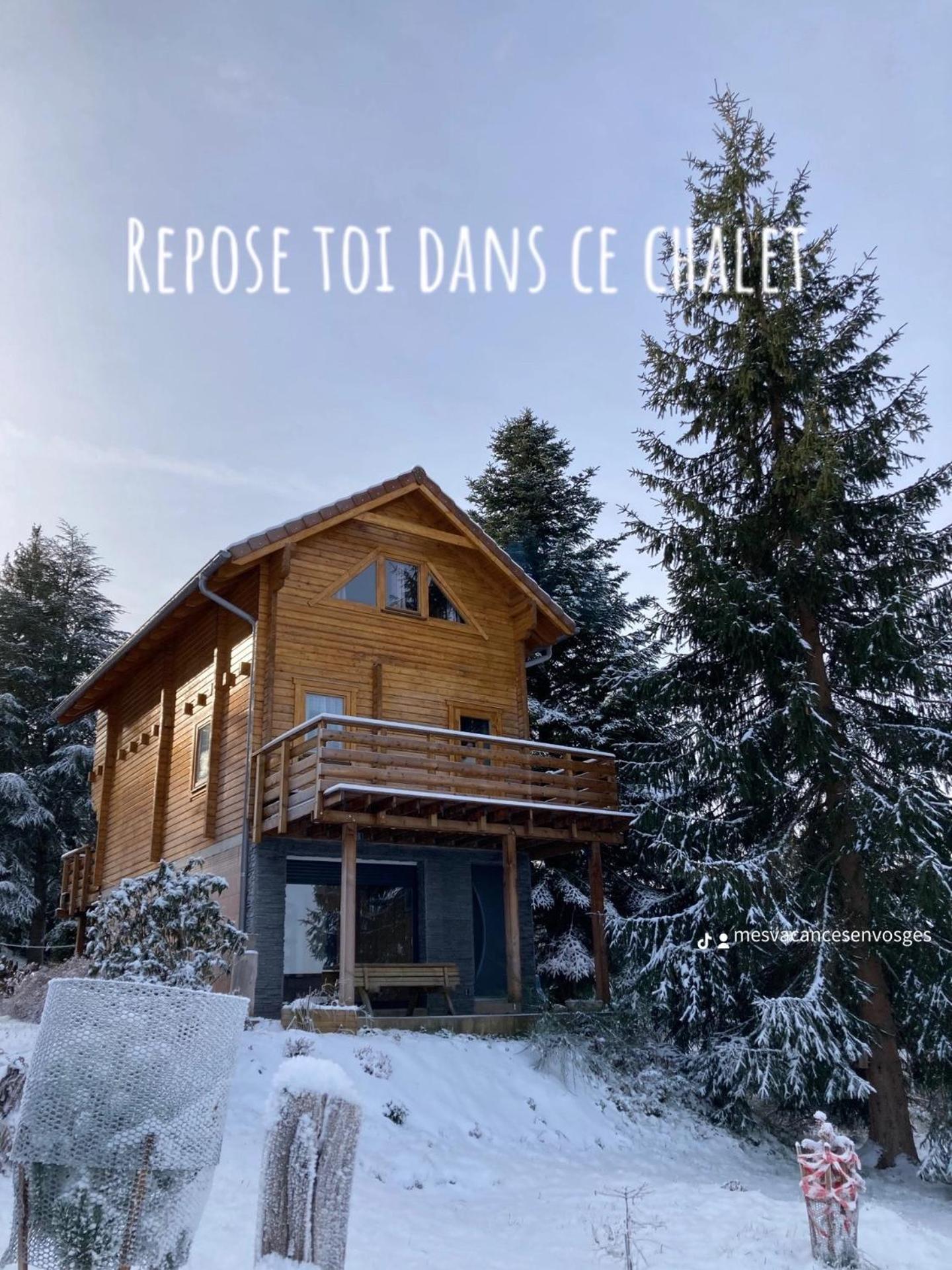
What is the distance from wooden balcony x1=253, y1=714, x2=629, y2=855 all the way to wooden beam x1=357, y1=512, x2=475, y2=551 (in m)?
3.96

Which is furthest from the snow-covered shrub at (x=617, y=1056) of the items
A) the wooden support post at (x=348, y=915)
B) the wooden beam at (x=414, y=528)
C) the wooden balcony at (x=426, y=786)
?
the wooden beam at (x=414, y=528)

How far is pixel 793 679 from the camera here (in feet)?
47.5

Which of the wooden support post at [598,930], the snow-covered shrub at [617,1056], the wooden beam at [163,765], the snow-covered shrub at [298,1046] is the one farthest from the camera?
the wooden beam at [163,765]

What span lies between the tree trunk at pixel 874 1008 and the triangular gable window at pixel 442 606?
25.5ft

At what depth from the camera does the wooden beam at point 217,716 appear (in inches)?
721

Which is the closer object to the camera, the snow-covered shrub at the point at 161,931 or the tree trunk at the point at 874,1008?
the snow-covered shrub at the point at 161,931

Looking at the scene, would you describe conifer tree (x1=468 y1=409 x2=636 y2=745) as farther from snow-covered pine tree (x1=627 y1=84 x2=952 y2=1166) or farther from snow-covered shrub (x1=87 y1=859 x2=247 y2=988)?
snow-covered shrub (x1=87 y1=859 x2=247 y2=988)

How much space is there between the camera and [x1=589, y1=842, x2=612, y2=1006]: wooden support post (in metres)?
18.2

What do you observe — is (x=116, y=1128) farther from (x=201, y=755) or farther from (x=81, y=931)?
(x=81, y=931)

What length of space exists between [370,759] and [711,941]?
5.68 metres

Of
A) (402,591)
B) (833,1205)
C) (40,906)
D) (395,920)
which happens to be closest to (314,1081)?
(833,1205)

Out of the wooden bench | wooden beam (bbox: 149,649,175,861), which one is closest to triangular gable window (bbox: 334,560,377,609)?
wooden beam (bbox: 149,649,175,861)

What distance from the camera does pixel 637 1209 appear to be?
9.66 metres

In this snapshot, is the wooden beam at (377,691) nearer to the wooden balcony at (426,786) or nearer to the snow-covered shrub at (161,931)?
the wooden balcony at (426,786)
